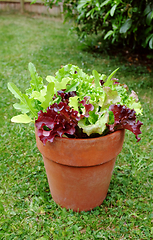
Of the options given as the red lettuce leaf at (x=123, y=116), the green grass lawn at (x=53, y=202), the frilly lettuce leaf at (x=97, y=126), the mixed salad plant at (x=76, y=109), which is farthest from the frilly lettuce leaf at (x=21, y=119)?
the green grass lawn at (x=53, y=202)

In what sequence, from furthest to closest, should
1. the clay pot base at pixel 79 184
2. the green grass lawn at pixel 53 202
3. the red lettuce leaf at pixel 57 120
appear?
the green grass lawn at pixel 53 202 → the clay pot base at pixel 79 184 → the red lettuce leaf at pixel 57 120

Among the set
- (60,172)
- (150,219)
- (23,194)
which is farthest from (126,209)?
(23,194)

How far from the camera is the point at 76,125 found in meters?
1.51

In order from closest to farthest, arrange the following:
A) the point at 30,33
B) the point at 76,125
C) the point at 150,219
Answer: the point at 76,125 < the point at 150,219 < the point at 30,33

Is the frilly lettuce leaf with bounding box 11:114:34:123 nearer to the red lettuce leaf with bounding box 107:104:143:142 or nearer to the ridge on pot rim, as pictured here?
the ridge on pot rim

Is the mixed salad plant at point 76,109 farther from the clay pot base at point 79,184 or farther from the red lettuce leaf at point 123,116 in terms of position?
the clay pot base at point 79,184

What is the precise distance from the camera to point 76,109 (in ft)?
4.91

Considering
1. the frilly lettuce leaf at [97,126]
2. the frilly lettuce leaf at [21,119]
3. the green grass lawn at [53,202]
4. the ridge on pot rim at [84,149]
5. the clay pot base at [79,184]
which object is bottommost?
the green grass lawn at [53,202]

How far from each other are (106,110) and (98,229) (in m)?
1.01

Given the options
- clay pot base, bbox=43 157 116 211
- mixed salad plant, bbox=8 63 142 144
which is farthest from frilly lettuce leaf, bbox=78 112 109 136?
clay pot base, bbox=43 157 116 211

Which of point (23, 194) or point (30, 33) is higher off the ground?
point (30, 33)

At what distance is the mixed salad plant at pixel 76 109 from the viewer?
143cm

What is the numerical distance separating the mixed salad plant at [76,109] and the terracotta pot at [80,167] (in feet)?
0.25

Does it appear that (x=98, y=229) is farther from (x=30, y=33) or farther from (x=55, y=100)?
(x=30, y=33)
